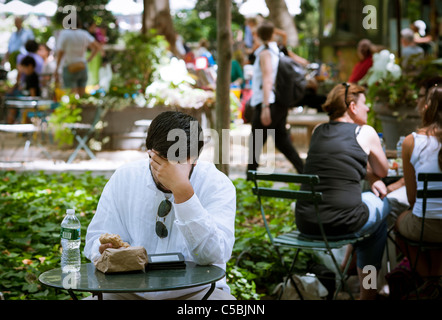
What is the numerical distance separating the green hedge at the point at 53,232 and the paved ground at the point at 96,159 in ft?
4.96

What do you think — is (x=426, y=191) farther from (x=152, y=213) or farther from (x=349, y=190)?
(x=152, y=213)

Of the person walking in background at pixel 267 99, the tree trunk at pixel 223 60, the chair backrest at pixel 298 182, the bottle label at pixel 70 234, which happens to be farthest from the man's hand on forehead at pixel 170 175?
the person walking in background at pixel 267 99

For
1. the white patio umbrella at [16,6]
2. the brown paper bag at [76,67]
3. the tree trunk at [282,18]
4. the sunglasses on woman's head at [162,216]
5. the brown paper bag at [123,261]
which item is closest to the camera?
the brown paper bag at [123,261]

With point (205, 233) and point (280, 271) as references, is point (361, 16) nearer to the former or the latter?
point (280, 271)

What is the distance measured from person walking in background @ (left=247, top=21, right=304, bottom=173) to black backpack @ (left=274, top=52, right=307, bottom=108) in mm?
55

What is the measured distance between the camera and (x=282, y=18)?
23.5 meters

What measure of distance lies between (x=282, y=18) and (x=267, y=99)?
50.1 ft

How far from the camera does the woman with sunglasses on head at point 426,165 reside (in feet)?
16.9

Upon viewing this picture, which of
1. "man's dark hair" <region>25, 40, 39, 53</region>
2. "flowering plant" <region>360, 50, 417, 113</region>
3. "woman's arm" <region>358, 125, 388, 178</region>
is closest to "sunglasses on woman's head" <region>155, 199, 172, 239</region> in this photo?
"woman's arm" <region>358, 125, 388, 178</region>

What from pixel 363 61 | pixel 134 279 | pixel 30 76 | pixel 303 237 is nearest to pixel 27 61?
pixel 30 76

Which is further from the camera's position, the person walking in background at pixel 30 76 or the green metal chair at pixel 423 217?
Answer: the person walking in background at pixel 30 76

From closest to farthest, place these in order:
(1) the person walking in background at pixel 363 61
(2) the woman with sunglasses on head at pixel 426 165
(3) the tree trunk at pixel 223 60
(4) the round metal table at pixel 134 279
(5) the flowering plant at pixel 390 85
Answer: (4) the round metal table at pixel 134 279
(2) the woman with sunglasses on head at pixel 426 165
(3) the tree trunk at pixel 223 60
(5) the flowering plant at pixel 390 85
(1) the person walking in background at pixel 363 61

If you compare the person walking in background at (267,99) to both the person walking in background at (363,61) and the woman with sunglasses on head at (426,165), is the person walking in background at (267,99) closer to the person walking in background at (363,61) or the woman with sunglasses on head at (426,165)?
the woman with sunglasses on head at (426,165)

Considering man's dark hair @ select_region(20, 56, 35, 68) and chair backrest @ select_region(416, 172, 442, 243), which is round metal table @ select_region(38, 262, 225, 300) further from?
man's dark hair @ select_region(20, 56, 35, 68)
